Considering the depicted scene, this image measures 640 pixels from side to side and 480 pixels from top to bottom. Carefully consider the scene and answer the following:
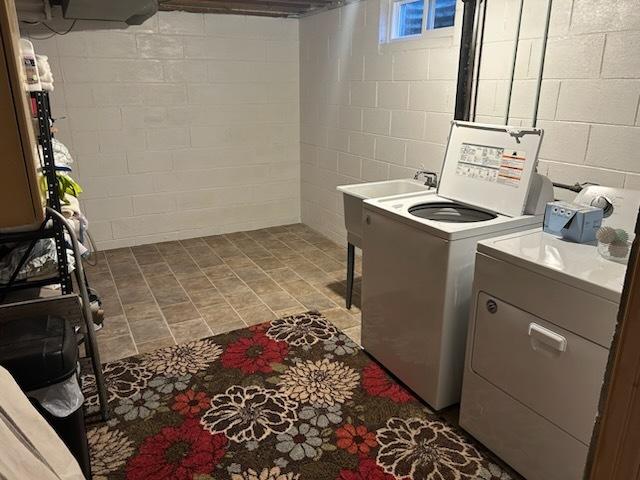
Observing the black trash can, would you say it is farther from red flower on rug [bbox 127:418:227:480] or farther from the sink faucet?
the sink faucet

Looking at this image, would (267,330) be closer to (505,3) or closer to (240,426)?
(240,426)

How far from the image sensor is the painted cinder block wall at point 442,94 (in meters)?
2.12

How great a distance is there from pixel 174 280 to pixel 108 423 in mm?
1684

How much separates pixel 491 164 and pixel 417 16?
59.8 inches

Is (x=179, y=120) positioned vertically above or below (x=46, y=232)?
above

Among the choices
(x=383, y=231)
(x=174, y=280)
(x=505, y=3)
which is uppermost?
(x=505, y=3)

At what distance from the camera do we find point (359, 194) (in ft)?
9.80

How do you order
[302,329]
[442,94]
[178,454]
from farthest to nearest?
[442,94] < [302,329] < [178,454]

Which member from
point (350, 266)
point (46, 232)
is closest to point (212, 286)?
point (350, 266)

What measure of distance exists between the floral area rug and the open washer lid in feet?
3.31

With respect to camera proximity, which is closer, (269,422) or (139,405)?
(269,422)

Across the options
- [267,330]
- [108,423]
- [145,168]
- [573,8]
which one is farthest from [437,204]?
[145,168]

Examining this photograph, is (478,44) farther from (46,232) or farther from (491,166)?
(46,232)

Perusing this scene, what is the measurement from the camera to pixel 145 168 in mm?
4383
